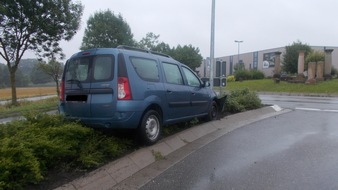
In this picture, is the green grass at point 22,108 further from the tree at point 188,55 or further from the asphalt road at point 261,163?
the tree at point 188,55

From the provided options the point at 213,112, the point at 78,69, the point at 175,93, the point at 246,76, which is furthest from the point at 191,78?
the point at 246,76

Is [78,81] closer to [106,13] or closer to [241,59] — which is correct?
[106,13]

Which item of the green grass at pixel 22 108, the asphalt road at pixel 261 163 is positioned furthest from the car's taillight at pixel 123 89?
the green grass at pixel 22 108

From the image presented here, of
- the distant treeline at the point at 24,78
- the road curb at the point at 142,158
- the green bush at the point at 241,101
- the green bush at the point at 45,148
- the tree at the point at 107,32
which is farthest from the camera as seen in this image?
the distant treeline at the point at 24,78

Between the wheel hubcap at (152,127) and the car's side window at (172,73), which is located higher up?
the car's side window at (172,73)

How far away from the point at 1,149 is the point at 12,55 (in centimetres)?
1688

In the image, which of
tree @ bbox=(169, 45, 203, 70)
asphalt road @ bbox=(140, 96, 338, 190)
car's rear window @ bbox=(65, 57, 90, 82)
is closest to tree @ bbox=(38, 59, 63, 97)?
car's rear window @ bbox=(65, 57, 90, 82)

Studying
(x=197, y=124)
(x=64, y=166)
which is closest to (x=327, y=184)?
(x=64, y=166)

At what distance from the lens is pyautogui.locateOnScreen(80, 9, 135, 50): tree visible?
115 ft

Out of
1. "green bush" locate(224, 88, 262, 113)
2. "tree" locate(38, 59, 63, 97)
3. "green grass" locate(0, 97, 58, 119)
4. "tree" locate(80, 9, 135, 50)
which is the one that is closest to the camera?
"green bush" locate(224, 88, 262, 113)

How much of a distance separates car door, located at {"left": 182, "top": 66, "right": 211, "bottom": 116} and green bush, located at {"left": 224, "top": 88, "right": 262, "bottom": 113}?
7.73 ft

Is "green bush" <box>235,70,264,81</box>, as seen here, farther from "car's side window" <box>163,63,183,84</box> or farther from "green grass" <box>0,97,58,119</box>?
"car's side window" <box>163,63,183,84</box>

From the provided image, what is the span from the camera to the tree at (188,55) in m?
67.1

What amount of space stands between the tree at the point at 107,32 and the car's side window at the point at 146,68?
96.2 ft
